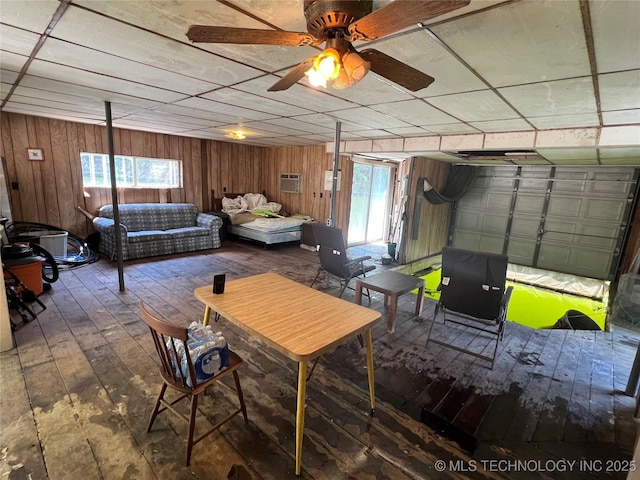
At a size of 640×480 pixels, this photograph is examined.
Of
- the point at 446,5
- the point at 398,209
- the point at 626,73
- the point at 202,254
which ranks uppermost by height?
the point at 626,73

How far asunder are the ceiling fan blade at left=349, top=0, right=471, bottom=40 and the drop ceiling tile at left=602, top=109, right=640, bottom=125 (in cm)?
257

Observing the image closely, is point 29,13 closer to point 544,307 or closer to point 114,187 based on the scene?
point 114,187

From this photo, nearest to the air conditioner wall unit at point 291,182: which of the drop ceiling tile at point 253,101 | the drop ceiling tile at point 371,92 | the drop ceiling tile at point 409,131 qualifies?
the drop ceiling tile at point 409,131

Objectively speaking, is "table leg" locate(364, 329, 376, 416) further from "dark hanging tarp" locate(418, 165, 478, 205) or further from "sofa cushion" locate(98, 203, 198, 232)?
"dark hanging tarp" locate(418, 165, 478, 205)

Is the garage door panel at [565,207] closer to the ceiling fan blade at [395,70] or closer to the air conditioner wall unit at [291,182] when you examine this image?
the air conditioner wall unit at [291,182]

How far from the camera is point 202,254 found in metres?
5.60

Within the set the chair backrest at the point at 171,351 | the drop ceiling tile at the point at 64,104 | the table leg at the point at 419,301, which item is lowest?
the table leg at the point at 419,301

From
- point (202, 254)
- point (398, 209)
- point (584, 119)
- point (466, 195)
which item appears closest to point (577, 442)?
point (584, 119)

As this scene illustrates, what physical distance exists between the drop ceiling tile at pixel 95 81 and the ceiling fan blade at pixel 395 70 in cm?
227

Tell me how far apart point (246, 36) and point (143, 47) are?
1041 millimetres

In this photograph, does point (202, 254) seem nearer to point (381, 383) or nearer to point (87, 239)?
point (87, 239)

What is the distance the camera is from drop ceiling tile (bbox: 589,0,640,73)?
1132 millimetres

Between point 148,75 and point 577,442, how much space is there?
3945mm

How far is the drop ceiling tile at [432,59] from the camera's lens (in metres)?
1.55
